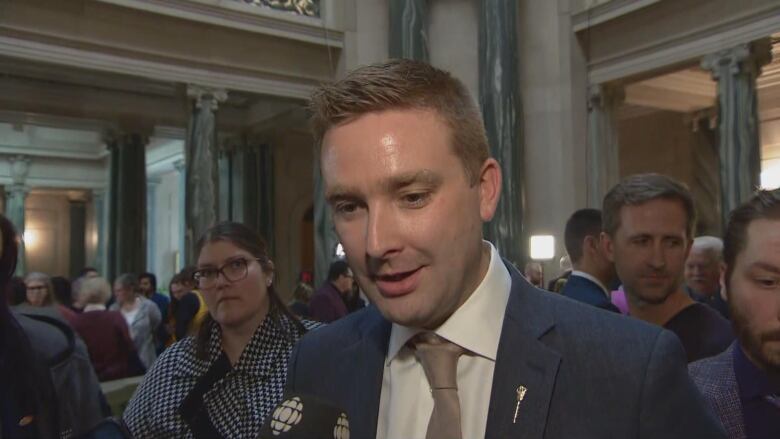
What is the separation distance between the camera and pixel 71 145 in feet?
63.5

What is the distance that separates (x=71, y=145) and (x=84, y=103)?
20.1 ft

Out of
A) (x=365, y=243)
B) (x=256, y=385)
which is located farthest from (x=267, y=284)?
(x=365, y=243)

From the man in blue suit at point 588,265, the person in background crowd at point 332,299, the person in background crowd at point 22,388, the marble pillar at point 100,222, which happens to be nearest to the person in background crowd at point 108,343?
the person in background crowd at point 332,299

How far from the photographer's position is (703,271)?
4.71m

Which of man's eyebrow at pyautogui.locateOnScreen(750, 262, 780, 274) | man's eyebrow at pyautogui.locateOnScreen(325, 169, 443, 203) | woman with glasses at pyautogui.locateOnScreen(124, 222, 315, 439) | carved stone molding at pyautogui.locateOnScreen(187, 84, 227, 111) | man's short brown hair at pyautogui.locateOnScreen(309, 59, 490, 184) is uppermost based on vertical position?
carved stone molding at pyautogui.locateOnScreen(187, 84, 227, 111)

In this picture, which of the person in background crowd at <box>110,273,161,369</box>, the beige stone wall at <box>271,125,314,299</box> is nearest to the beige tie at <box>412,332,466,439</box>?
the person in background crowd at <box>110,273,161,369</box>

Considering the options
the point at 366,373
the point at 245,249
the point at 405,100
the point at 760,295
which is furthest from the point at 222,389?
the point at 760,295

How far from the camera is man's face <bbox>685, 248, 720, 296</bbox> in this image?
4.71 m

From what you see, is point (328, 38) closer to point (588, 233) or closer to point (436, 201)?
point (588, 233)

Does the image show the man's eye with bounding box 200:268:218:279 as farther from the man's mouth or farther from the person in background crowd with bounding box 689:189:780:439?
the person in background crowd with bounding box 689:189:780:439

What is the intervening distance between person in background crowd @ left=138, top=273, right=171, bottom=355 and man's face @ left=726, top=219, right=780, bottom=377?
7.20 metres

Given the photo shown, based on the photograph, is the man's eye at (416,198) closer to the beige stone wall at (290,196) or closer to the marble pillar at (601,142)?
the marble pillar at (601,142)

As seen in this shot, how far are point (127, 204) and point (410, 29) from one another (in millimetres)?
7404

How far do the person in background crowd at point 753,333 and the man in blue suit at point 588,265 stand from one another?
3.91 ft
